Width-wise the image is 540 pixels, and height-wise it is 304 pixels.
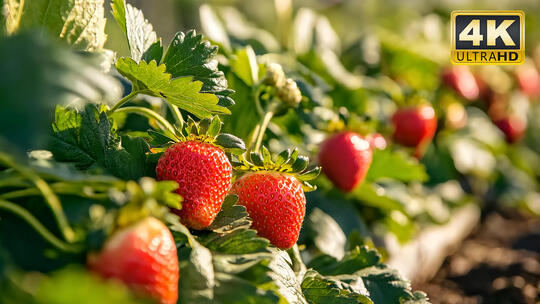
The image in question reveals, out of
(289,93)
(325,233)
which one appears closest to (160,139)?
(289,93)

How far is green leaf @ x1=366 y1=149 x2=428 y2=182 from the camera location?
51.7 inches

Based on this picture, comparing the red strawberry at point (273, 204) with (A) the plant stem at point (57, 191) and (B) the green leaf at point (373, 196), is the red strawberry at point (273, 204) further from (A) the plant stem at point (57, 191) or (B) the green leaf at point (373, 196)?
(B) the green leaf at point (373, 196)

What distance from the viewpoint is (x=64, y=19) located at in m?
0.81

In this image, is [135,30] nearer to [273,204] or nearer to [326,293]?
[273,204]

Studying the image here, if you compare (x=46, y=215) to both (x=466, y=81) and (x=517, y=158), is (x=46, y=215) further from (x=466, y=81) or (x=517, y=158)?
(x=517, y=158)

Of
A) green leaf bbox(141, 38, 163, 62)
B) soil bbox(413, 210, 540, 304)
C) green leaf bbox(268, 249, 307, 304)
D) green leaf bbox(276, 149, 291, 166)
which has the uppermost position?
green leaf bbox(141, 38, 163, 62)

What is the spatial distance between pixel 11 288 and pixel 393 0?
456cm

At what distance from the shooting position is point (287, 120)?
116cm

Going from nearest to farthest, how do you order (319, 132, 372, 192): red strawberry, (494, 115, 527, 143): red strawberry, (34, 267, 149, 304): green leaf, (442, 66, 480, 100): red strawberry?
(34, 267, 149, 304): green leaf, (319, 132, 372, 192): red strawberry, (442, 66, 480, 100): red strawberry, (494, 115, 527, 143): red strawberry

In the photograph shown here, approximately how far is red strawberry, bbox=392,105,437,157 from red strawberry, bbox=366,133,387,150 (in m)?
0.18

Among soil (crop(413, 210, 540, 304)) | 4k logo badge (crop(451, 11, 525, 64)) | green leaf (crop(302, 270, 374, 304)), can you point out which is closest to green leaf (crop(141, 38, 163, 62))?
green leaf (crop(302, 270, 374, 304))

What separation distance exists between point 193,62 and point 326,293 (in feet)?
1.02

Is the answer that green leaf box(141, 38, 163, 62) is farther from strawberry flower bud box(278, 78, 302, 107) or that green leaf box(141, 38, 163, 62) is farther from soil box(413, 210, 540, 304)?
soil box(413, 210, 540, 304)

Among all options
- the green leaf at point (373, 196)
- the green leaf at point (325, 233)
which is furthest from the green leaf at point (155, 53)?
the green leaf at point (373, 196)
